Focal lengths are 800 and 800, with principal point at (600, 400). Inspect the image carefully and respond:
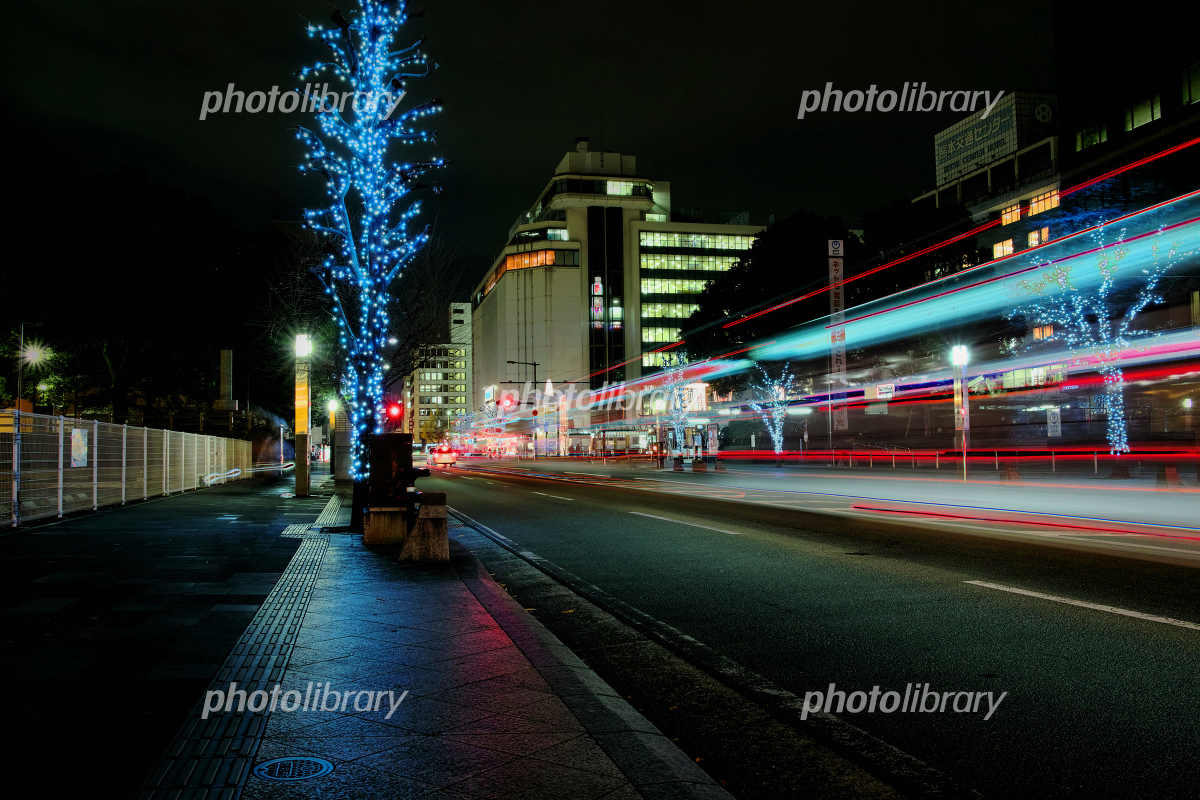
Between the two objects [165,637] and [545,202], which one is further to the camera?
[545,202]

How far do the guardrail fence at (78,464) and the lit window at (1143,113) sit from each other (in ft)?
150

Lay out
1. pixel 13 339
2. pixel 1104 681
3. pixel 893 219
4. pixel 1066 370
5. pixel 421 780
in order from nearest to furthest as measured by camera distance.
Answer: pixel 421 780 → pixel 1104 681 → pixel 13 339 → pixel 1066 370 → pixel 893 219

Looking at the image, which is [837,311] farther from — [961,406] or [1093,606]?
[1093,606]

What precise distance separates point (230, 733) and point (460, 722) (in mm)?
1200

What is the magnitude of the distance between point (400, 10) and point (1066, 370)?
45.3 metres

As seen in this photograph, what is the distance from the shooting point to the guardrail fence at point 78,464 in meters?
13.5

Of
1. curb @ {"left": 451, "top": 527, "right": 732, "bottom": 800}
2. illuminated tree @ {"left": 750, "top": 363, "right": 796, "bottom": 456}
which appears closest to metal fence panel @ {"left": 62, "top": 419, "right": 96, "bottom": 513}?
curb @ {"left": 451, "top": 527, "right": 732, "bottom": 800}

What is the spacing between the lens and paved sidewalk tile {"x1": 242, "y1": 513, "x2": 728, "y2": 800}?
12.0 feet

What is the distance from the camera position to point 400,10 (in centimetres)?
1530

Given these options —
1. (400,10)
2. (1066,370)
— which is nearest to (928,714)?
(400,10)

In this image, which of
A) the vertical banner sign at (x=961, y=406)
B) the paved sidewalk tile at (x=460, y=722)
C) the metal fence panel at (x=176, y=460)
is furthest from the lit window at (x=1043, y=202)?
the paved sidewalk tile at (x=460, y=722)

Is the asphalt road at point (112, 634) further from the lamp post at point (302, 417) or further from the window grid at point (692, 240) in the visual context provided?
the window grid at point (692, 240)

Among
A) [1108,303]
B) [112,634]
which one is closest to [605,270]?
[1108,303]

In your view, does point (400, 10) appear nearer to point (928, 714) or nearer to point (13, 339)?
point (928, 714)
